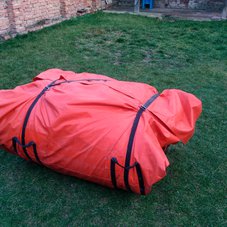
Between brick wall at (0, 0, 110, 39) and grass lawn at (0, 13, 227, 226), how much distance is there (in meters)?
0.43

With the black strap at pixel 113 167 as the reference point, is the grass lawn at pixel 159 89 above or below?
below

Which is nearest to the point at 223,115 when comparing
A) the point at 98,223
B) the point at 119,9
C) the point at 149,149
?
the point at 149,149

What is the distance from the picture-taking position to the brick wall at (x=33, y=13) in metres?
6.87

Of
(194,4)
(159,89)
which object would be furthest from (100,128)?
(194,4)

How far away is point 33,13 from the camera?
7602mm

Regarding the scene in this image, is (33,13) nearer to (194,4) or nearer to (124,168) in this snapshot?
(194,4)

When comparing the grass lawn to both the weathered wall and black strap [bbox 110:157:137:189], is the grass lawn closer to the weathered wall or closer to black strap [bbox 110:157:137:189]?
black strap [bbox 110:157:137:189]

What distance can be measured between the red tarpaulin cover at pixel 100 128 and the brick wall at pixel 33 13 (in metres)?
4.78

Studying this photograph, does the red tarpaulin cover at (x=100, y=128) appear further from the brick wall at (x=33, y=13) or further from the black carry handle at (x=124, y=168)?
the brick wall at (x=33, y=13)

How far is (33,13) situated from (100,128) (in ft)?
20.5

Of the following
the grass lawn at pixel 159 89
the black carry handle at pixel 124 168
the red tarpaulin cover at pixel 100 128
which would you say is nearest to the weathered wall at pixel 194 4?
the grass lawn at pixel 159 89

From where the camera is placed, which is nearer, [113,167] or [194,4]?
[113,167]

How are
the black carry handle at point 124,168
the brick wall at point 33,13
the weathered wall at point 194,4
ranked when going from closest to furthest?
the black carry handle at point 124,168
the brick wall at point 33,13
the weathered wall at point 194,4

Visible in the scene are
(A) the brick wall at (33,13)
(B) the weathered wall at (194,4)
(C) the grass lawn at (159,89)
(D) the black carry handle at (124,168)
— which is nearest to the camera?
(D) the black carry handle at (124,168)
